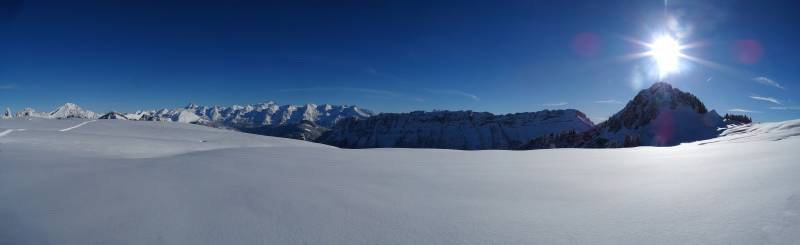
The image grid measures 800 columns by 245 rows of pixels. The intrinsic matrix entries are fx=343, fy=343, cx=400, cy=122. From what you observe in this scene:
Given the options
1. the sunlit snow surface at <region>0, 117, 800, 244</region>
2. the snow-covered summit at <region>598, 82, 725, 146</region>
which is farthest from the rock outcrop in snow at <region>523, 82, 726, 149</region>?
the sunlit snow surface at <region>0, 117, 800, 244</region>

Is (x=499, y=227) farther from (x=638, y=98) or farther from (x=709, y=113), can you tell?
(x=638, y=98)

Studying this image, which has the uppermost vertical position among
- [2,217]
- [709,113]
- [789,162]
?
[709,113]

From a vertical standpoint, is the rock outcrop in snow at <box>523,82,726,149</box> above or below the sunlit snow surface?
above

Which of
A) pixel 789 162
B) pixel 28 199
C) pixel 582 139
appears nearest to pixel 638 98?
pixel 582 139

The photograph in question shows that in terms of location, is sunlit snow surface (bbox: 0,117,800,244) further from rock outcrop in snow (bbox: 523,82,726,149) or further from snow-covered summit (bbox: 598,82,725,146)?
rock outcrop in snow (bbox: 523,82,726,149)

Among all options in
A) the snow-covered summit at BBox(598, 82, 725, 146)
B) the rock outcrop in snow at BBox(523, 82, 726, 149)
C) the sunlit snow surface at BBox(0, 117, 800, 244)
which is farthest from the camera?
the rock outcrop in snow at BBox(523, 82, 726, 149)

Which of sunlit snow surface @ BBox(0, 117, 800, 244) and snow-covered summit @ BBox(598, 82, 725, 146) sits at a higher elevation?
snow-covered summit @ BBox(598, 82, 725, 146)

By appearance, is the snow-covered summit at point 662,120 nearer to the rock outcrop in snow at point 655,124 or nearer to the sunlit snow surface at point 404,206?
the rock outcrop in snow at point 655,124

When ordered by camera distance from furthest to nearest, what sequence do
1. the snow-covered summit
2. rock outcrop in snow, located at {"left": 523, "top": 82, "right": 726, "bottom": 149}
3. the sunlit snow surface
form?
rock outcrop in snow, located at {"left": 523, "top": 82, "right": 726, "bottom": 149}, the snow-covered summit, the sunlit snow surface

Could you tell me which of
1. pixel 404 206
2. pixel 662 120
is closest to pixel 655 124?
pixel 662 120

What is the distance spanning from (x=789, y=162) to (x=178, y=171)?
9.81 metres

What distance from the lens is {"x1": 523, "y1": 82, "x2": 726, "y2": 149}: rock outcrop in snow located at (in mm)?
67625

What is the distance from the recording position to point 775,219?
8.77ft

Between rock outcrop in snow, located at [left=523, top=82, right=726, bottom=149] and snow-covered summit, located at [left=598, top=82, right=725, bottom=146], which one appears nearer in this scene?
Result: snow-covered summit, located at [left=598, top=82, right=725, bottom=146]
